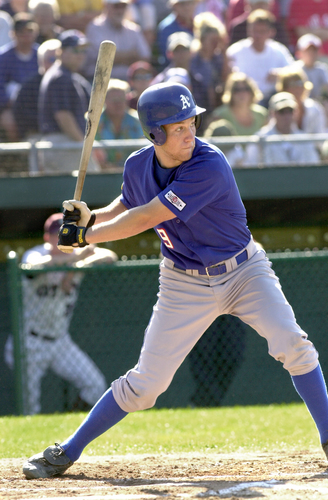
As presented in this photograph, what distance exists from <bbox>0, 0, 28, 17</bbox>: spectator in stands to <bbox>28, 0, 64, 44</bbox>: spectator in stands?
0.55ft

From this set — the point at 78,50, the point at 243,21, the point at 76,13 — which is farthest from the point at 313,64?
the point at 78,50

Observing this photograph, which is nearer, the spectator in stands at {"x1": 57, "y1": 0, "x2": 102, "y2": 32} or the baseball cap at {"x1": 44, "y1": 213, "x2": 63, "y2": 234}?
the baseball cap at {"x1": 44, "y1": 213, "x2": 63, "y2": 234}

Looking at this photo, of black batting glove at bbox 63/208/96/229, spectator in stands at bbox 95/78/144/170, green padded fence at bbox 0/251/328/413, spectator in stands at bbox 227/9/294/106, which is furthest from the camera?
spectator in stands at bbox 227/9/294/106

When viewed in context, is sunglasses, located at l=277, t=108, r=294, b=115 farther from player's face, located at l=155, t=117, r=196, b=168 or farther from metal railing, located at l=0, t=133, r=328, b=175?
player's face, located at l=155, t=117, r=196, b=168

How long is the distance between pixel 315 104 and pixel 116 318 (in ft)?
10.8

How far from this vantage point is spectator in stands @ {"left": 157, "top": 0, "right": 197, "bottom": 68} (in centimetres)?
843

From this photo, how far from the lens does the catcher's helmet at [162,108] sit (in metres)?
3.08

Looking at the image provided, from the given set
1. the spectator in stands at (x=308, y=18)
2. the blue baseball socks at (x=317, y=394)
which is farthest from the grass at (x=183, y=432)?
A: the spectator in stands at (x=308, y=18)

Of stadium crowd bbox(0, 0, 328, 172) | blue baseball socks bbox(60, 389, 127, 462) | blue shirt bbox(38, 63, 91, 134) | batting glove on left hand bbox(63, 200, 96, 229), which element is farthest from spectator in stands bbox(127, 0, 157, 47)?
blue baseball socks bbox(60, 389, 127, 462)

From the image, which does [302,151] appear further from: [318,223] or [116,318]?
[116,318]

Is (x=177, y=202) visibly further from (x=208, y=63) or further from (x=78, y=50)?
(x=208, y=63)

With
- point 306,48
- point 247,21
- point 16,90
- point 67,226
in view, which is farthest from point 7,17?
point 67,226

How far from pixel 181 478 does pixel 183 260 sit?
102cm

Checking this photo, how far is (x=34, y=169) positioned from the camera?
702cm
